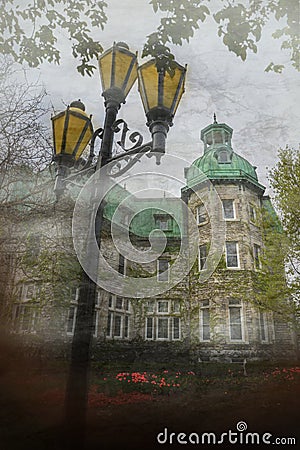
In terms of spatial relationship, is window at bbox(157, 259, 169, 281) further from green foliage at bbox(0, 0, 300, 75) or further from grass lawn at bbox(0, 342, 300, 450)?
green foliage at bbox(0, 0, 300, 75)

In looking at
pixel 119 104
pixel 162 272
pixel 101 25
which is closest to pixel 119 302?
pixel 162 272

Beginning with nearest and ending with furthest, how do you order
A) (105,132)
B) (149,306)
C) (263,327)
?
(105,132) → (263,327) → (149,306)

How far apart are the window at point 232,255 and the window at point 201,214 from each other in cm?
12

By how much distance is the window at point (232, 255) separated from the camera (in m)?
1.03

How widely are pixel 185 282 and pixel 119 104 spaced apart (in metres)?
0.63

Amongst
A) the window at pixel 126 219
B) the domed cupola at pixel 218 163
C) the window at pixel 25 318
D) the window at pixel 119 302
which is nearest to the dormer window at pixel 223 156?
the domed cupola at pixel 218 163

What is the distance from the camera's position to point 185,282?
1097 mm

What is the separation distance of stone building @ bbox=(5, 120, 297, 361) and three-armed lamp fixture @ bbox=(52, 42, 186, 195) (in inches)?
10.2

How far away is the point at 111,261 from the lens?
1.06m

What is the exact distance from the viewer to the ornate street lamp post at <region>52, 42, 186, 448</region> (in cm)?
67

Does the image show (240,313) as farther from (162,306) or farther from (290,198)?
(290,198)

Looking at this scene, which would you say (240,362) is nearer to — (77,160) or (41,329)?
(41,329)

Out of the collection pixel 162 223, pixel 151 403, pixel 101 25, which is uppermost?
pixel 101 25

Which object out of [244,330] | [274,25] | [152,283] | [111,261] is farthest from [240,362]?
[274,25]
